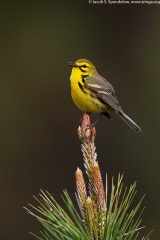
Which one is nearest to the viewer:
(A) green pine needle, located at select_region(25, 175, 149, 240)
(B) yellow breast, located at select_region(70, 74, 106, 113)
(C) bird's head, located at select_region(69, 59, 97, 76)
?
(A) green pine needle, located at select_region(25, 175, 149, 240)

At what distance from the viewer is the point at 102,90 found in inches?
165

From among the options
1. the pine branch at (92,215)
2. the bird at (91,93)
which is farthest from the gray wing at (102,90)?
the pine branch at (92,215)

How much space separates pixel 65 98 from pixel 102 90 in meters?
5.94

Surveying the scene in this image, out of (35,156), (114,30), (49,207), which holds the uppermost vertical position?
(114,30)

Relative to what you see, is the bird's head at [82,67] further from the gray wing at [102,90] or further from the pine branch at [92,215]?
the pine branch at [92,215]

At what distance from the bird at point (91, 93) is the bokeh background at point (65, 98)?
463cm

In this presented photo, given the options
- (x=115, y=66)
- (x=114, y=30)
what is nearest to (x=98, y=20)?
(x=114, y=30)

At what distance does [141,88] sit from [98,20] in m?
1.37

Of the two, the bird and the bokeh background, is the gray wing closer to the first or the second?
the bird

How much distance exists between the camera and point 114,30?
10586 millimetres

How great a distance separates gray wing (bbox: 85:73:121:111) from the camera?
13.4 feet

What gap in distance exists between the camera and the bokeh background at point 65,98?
923 cm

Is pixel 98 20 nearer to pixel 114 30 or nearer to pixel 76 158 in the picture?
pixel 114 30

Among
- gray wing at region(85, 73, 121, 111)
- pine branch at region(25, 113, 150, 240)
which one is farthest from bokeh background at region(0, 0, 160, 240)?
pine branch at region(25, 113, 150, 240)
